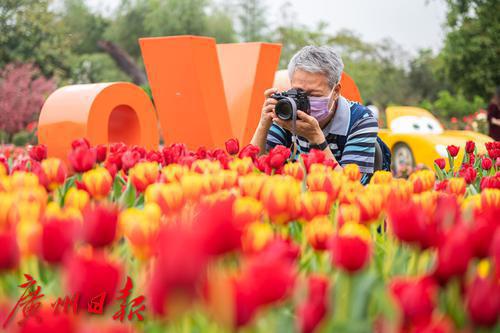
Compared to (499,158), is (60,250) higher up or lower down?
higher up

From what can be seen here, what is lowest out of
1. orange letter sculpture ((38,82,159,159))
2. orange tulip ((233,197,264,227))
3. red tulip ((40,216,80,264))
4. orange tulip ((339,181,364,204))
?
orange letter sculpture ((38,82,159,159))

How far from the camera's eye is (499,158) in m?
3.17

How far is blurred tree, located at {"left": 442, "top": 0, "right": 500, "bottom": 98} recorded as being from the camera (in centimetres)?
2452

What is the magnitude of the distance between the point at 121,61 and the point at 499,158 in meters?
35.7

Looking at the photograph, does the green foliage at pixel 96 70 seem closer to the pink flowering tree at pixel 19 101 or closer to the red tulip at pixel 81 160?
the pink flowering tree at pixel 19 101

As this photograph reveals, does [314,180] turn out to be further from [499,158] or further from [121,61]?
[121,61]

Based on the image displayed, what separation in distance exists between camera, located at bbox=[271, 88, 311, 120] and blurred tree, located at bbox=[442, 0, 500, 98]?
23.0 meters

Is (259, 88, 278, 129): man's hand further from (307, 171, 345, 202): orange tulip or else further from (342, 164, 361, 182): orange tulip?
(307, 171, 345, 202): orange tulip

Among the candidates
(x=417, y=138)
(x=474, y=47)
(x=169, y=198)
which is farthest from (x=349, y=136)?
(x=474, y=47)

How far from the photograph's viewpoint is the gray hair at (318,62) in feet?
10.7

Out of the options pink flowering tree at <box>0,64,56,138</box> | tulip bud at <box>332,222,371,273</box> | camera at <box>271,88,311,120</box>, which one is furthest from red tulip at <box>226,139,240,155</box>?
pink flowering tree at <box>0,64,56,138</box>

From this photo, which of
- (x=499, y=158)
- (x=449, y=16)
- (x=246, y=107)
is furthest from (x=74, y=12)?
(x=499, y=158)

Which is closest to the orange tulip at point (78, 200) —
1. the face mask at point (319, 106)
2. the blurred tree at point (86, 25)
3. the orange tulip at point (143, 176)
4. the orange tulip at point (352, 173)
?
the orange tulip at point (143, 176)

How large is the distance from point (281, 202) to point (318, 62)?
2.10m
